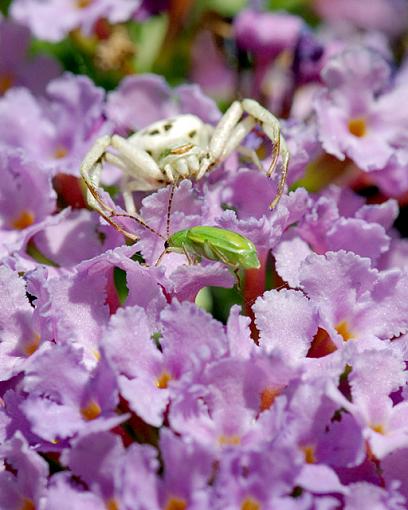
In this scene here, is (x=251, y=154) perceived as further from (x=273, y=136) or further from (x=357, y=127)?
(x=357, y=127)

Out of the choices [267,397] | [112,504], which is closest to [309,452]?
[267,397]

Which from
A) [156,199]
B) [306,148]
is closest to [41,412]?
[156,199]

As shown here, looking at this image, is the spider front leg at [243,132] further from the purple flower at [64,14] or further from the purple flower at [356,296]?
the purple flower at [64,14]

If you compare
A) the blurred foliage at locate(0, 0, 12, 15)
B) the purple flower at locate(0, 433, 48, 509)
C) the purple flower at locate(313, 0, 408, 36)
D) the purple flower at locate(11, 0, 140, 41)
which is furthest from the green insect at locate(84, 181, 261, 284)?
the purple flower at locate(313, 0, 408, 36)

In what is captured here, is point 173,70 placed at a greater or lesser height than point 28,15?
lesser

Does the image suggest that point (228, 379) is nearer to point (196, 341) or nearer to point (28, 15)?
point (196, 341)

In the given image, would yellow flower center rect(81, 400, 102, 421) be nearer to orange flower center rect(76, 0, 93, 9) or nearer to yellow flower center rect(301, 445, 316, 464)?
yellow flower center rect(301, 445, 316, 464)

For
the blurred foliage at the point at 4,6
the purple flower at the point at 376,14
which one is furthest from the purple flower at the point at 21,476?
the purple flower at the point at 376,14

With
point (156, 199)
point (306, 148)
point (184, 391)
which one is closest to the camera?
point (184, 391)
